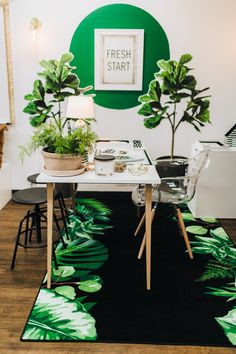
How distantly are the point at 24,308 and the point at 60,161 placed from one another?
1.02m

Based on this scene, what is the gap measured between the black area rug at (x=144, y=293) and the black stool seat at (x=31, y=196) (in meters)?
0.56

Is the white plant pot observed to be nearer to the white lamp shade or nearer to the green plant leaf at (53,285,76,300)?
the green plant leaf at (53,285,76,300)

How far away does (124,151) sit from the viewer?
3.77m

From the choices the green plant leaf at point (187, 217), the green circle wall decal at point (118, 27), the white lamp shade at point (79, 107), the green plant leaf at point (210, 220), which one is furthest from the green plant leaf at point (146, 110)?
the green plant leaf at point (210, 220)

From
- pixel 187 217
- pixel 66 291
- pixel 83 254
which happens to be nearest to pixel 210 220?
pixel 187 217

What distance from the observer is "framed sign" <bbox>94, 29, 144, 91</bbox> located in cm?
453

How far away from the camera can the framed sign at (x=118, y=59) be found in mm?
4531

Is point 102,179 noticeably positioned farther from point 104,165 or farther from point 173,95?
point 173,95

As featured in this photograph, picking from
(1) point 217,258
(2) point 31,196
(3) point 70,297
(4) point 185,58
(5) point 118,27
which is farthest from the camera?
(5) point 118,27

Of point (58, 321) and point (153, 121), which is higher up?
point (153, 121)

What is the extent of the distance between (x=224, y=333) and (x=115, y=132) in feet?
9.52

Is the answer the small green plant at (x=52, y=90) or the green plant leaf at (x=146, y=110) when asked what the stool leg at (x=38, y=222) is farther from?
the green plant leaf at (x=146, y=110)

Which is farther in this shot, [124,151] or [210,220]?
[210,220]

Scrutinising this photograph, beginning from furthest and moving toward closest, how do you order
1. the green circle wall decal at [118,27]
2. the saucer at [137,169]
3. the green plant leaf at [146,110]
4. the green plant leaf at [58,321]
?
1. the green circle wall decal at [118,27]
2. the green plant leaf at [146,110]
3. the saucer at [137,169]
4. the green plant leaf at [58,321]
